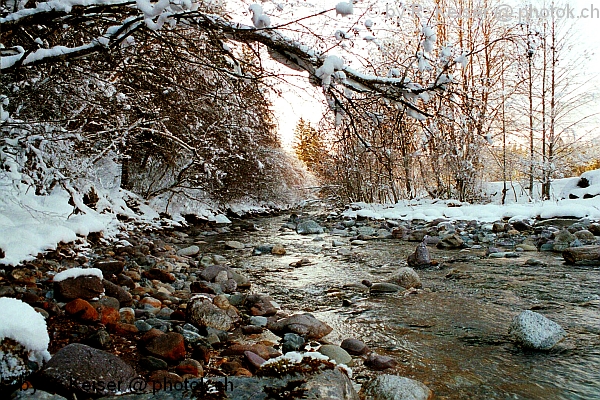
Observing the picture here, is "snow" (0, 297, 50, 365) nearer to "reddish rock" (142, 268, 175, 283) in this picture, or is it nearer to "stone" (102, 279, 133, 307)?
"stone" (102, 279, 133, 307)

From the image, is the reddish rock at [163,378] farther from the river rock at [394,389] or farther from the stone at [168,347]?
the river rock at [394,389]

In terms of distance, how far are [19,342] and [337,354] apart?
5.95ft

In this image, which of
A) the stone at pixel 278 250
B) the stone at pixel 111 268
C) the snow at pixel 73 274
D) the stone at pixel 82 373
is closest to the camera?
the stone at pixel 82 373

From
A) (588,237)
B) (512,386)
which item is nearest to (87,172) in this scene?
(512,386)

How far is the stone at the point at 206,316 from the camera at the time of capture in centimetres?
346

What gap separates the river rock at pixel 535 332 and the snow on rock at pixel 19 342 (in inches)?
117

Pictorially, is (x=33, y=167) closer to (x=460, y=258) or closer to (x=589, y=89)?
(x=460, y=258)

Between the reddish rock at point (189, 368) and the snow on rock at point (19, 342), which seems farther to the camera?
the reddish rock at point (189, 368)

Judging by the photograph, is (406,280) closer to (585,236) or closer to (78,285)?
(78,285)

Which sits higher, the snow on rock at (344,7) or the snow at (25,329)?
the snow on rock at (344,7)

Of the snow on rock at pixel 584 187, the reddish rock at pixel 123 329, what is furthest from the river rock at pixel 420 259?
the snow on rock at pixel 584 187

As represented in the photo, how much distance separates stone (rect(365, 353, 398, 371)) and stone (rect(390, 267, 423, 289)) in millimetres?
2026

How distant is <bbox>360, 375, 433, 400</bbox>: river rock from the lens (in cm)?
229

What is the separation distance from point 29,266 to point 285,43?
3785 millimetres
